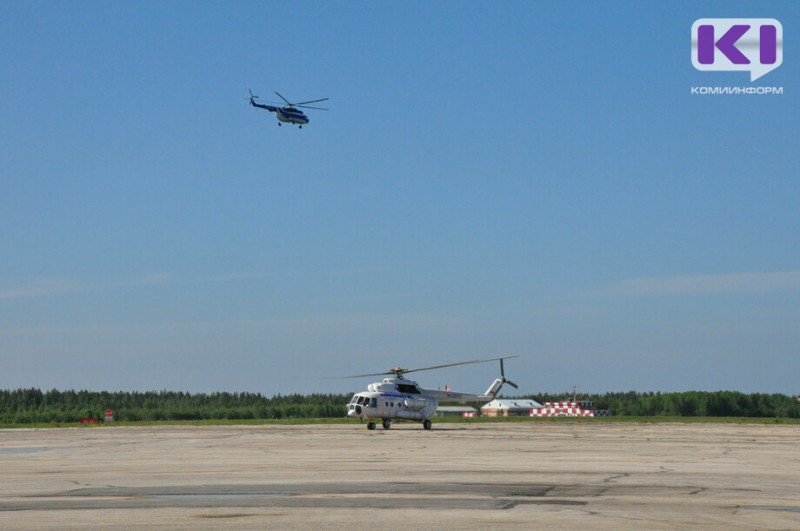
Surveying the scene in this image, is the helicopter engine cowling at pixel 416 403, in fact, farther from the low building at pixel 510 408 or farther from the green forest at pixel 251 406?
the low building at pixel 510 408

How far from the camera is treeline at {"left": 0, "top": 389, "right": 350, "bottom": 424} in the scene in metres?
100

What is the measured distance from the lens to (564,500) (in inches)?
773

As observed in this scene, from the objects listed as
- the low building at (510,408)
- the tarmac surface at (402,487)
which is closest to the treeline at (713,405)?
the low building at (510,408)

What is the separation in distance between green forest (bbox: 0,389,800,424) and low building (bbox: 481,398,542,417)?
21.4 feet

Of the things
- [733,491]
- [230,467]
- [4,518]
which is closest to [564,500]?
[733,491]

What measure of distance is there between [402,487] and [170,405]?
373ft

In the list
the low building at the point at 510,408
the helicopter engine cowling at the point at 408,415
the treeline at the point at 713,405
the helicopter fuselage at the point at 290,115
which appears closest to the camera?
the helicopter engine cowling at the point at 408,415

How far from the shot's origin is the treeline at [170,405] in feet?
330

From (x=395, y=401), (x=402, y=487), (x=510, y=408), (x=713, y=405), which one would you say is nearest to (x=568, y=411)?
(x=713, y=405)

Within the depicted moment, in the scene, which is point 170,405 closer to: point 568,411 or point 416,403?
point 568,411

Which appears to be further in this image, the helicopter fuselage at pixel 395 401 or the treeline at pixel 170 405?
the treeline at pixel 170 405

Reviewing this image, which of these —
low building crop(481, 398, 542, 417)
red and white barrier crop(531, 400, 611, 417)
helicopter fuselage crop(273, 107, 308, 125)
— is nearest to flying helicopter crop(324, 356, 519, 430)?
helicopter fuselage crop(273, 107, 308, 125)

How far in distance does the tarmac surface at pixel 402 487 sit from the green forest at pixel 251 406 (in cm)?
6129

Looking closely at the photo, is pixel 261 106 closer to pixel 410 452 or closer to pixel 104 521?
pixel 410 452
